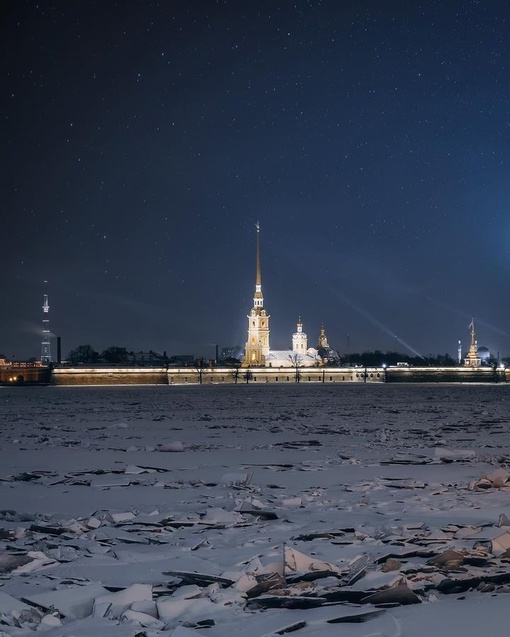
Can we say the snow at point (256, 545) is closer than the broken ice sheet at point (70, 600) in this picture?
Yes

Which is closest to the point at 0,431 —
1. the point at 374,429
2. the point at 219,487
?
the point at 374,429

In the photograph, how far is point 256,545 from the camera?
7539 millimetres

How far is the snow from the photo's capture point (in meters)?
5.37

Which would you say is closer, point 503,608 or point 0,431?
point 503,608

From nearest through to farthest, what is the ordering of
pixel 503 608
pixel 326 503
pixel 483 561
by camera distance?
pixel 503 608
pixel 483 561
pixel 326 503

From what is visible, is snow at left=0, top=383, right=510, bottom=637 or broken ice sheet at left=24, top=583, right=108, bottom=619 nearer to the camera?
snow at left=0, top=383, right=510, bottom=637

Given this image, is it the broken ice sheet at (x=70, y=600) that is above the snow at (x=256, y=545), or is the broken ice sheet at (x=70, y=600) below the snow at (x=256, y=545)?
above

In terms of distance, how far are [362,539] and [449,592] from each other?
183cm

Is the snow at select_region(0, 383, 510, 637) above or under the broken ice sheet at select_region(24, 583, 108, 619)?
under

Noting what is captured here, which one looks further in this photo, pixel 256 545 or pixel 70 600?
pixel 256 545

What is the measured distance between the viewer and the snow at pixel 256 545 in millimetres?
5367

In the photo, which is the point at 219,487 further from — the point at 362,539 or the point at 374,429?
the point at 374,429

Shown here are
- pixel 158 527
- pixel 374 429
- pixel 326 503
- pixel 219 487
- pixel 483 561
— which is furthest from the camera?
pixel 374 429

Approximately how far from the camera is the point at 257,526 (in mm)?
8531
